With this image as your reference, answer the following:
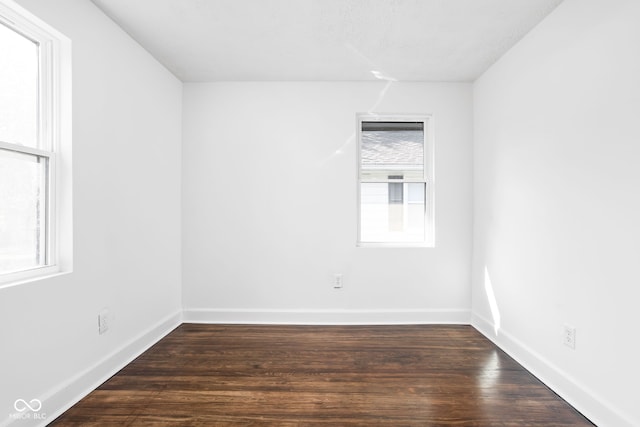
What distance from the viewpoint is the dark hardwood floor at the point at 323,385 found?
1.90 meters

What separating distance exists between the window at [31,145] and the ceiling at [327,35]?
550mm

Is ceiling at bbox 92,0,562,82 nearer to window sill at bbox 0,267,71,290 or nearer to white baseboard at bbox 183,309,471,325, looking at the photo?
window sill at bbox 0,267,71,290

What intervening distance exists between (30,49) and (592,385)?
12.1ft

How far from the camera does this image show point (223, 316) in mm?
3510

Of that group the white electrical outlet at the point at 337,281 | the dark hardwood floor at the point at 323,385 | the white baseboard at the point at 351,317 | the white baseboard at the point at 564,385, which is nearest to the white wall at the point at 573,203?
the white baseboard at the point at 564,385

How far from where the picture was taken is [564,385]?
6.94 feet

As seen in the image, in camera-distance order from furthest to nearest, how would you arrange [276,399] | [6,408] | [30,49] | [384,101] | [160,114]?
[384,101] → [160,114] → [276,399] → [30,49] → [6,408]

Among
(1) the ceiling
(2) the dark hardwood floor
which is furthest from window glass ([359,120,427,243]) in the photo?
(2) the dark hardwood floor

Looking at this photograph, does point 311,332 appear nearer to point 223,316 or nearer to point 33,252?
point 223,316

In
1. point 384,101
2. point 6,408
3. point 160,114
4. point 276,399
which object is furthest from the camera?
point 384,101

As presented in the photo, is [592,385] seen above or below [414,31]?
below

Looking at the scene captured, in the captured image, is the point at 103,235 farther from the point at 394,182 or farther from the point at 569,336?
the point at 569,336

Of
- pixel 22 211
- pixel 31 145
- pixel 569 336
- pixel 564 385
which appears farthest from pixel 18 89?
pixel 564 385

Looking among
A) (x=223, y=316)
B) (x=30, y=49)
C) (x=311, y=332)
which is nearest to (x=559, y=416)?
(x=311, y=332)
